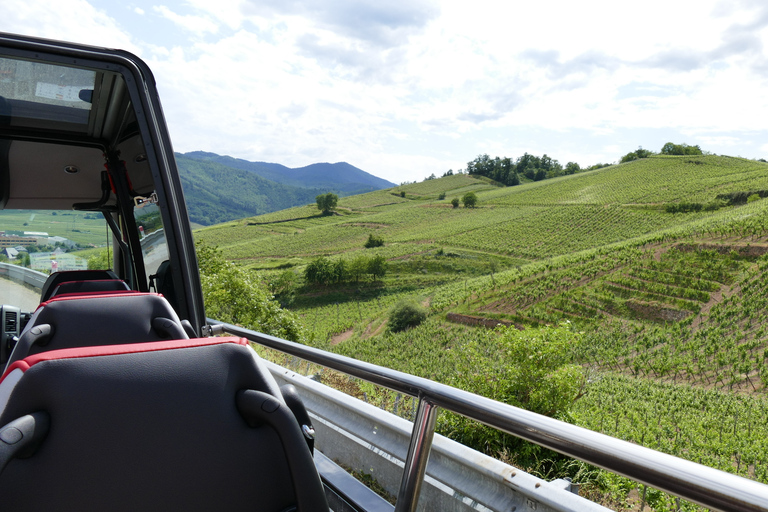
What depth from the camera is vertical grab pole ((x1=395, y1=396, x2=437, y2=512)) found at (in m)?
1.86

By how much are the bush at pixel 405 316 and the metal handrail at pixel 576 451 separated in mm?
47545

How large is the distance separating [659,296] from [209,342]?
47878 mm

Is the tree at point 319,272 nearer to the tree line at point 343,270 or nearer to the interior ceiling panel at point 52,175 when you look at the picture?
the tree line at point 343,270

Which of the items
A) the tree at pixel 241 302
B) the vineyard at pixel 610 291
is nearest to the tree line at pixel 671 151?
the vineyard at pixel 610 291

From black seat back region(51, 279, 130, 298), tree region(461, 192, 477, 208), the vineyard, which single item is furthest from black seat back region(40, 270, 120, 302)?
tree region(461, 192, 477, 208)

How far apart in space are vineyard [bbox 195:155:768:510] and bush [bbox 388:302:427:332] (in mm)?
1259

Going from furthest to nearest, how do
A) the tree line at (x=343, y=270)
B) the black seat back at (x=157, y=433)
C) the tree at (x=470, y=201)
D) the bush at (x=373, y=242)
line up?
the tree at (x=470, y=201)
the bush at (x=373, y=242)
the tree line at (x=343, y=270)
the black seat back at (x=157, y=433)

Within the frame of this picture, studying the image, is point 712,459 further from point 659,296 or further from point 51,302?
point 659,296

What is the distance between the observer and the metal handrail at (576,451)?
0.92 m

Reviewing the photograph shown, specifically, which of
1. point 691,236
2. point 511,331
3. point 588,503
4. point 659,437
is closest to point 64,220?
point 588,503

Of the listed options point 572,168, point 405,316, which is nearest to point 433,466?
point 405,316

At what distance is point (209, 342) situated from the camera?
1.37 metres

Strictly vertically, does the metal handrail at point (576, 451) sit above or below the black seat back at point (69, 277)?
above

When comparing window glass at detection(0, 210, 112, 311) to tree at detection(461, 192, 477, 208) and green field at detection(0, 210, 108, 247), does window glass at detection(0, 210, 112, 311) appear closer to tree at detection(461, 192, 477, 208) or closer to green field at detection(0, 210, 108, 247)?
green field at detection(0, 210, 108, 247)
